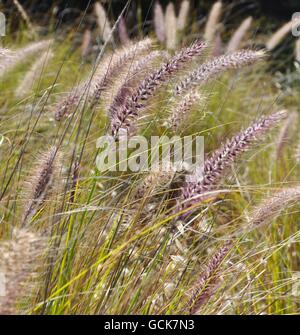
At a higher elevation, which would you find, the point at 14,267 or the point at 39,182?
the point at 39,182

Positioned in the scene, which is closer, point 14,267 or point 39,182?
point 14,267

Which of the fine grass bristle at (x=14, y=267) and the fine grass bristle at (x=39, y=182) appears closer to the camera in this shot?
the fine grass bristle at (x=14, y=267)

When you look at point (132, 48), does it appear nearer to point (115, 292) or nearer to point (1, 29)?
A: point (115, 292)

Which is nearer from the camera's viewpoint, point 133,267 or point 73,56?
point 133,267

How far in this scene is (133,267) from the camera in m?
2.22

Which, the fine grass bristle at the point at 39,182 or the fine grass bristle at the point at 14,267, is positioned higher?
the fine grass bristle at the point at 39,182

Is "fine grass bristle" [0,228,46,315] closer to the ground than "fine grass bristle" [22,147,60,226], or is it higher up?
closer to the ground

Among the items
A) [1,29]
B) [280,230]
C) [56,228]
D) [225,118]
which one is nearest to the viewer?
[56,228]

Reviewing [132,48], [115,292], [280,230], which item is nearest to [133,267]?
[115,292]

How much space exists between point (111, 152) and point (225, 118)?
3.01 metres

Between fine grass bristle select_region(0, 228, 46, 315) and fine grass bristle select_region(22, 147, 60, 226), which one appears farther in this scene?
fine grass bristle select_region(22, 147, 60, 226)
